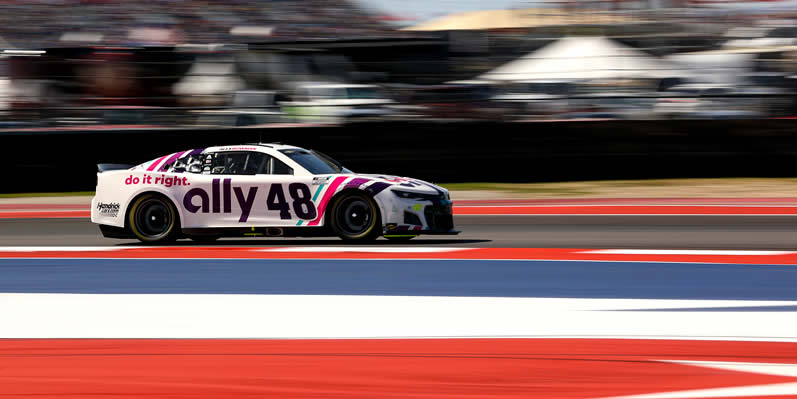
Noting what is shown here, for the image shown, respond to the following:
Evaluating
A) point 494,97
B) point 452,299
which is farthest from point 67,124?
point 452,299

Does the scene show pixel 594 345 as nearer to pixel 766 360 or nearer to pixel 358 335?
pixel 766 360

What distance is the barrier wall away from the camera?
57.5 ft

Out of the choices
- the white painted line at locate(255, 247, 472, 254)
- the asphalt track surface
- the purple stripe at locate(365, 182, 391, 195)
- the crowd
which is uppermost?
the crowd

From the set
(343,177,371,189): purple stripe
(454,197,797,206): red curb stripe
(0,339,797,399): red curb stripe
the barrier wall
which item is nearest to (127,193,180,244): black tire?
(343,177,371,189): purple stripe

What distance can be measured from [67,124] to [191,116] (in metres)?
2.28

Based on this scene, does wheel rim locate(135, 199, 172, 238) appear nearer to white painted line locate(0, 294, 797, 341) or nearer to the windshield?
the windshield

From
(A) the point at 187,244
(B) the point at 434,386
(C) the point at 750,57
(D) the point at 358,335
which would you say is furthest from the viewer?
(C) the point at 750,57

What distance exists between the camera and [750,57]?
61.8ft

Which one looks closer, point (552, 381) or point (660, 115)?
point (552, 381)

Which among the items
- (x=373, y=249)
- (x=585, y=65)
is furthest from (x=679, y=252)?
(x=585, y=65)

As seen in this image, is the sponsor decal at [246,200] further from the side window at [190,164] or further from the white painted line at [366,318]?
the white painted line at [366,318]

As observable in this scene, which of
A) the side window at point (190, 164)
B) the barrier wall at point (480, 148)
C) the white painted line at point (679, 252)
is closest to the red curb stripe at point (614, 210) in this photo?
the barrier wall at point (480, 148)

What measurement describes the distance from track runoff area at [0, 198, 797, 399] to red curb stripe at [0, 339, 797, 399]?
0.02 meters

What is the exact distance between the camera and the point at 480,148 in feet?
59.2
